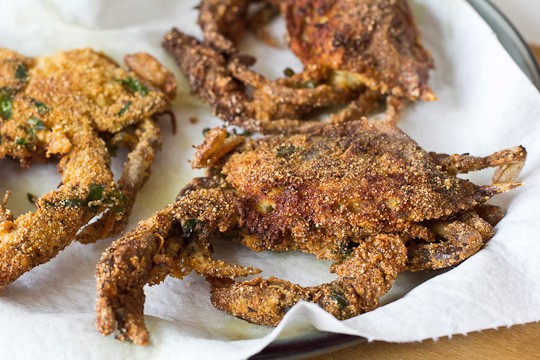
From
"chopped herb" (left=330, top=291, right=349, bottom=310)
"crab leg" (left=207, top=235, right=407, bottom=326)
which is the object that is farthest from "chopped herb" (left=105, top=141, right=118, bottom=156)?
"chopped herb" (left=330, top=291, right=349, bottom=310)

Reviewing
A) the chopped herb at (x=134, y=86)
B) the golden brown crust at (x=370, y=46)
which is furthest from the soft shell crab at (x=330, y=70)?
the chopped herb at (x=134, y=86)

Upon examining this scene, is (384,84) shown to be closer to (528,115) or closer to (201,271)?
(528,115)

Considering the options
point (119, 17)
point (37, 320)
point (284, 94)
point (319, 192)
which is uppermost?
point (119, 17)

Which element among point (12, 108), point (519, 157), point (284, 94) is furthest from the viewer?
point (284, 94)

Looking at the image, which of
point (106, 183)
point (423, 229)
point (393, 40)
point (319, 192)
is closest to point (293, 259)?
point (319, 192)

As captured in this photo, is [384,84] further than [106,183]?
Yes

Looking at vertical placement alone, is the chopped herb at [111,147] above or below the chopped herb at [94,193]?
above

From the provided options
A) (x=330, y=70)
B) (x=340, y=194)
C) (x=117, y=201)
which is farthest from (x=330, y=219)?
(x=330, y=70)

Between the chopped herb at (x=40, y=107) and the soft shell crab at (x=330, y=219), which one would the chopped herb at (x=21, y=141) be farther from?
the soft shell crab at (x=330, y=219)
